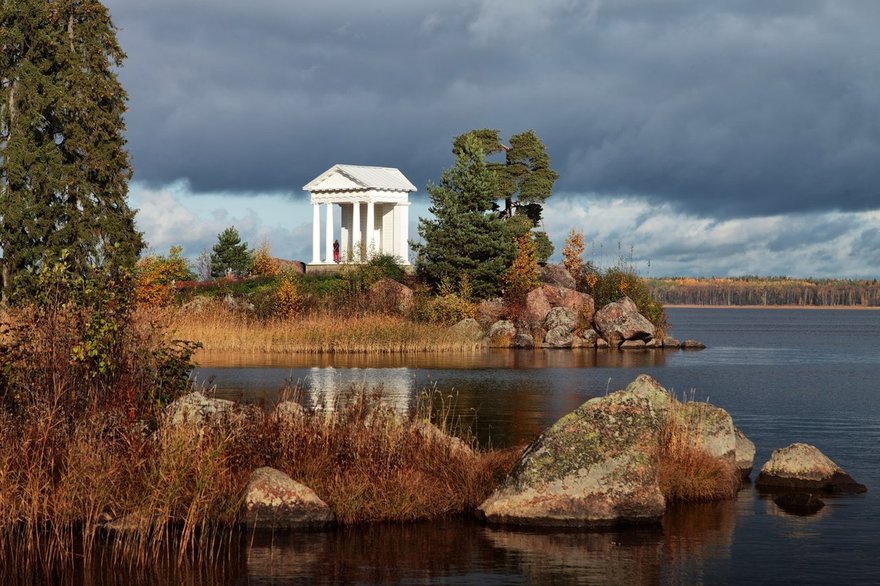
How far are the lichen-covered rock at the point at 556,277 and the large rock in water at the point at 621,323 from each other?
5.35 m

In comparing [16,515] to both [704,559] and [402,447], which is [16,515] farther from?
[704,559]

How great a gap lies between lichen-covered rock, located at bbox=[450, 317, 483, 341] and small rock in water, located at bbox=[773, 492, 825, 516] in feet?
146

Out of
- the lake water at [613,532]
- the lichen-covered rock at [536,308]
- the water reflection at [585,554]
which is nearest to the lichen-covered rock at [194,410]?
the lake water at [613,532]

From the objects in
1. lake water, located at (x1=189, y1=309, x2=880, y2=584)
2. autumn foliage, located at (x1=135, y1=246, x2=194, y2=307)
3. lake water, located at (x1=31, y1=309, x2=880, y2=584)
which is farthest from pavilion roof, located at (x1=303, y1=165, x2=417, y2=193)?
lake water, located at (x1=31, y1=309, x2=880, y2=584)

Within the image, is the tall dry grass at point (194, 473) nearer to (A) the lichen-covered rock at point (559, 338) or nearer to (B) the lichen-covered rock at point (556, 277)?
(A) the lichen-covered rock at point (559, 338)

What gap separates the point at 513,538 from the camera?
17.5 meters

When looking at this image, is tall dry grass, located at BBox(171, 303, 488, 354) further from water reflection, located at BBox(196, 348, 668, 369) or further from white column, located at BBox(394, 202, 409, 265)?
white column, located at BBox(394, 202, 409, 265)

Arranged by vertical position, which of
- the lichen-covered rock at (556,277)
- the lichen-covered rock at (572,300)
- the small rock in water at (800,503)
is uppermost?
the lichen-covered rock at (556,277)

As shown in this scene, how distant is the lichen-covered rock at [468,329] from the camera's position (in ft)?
215

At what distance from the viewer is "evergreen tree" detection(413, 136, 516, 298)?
71.4 m

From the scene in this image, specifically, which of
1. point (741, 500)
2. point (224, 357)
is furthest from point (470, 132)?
point (741, 500)

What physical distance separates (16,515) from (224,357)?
1449 inches

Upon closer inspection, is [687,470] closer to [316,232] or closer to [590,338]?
[590,338]

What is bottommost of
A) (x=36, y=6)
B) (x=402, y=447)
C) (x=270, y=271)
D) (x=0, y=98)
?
(x=402, y=447)
